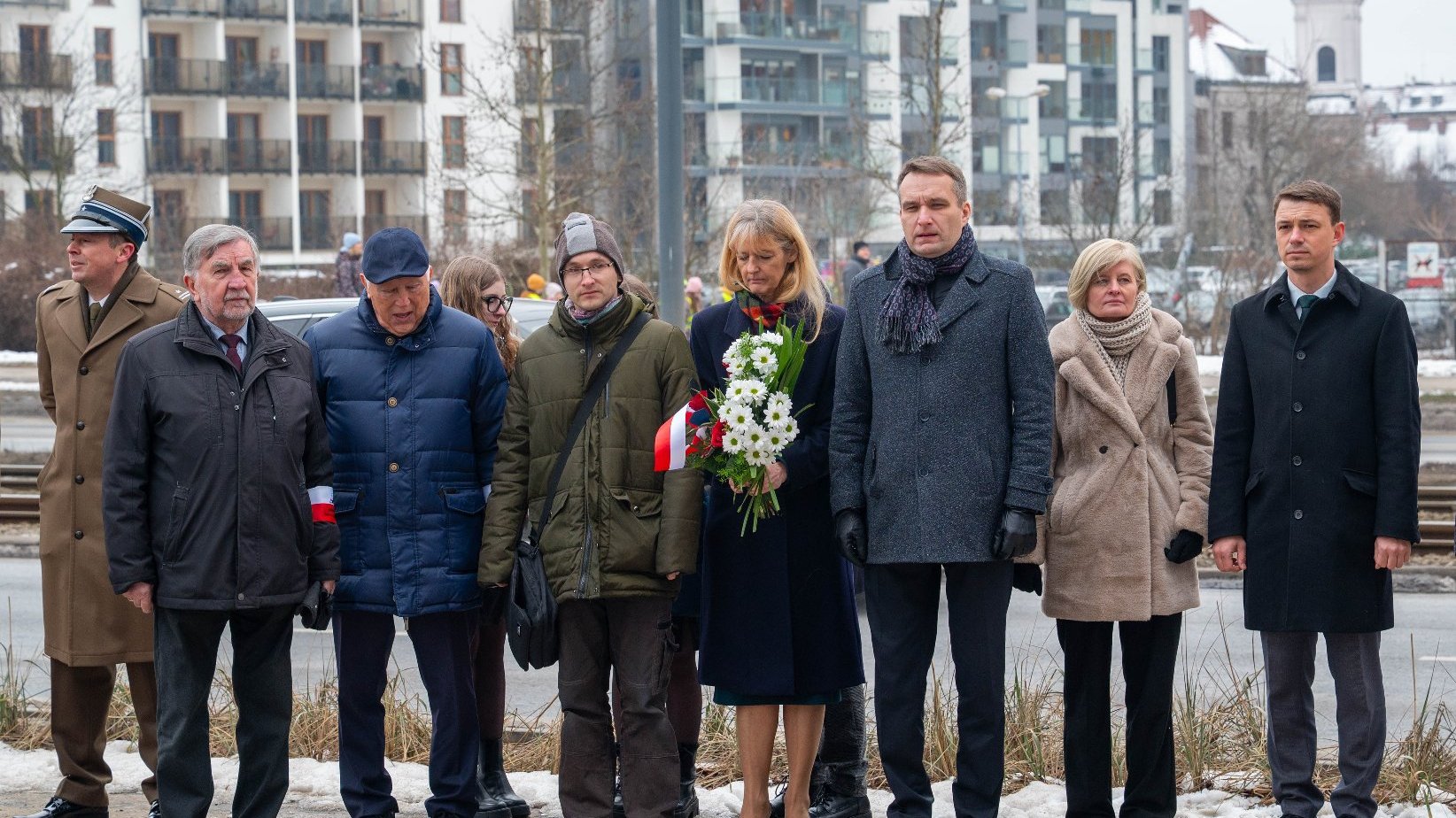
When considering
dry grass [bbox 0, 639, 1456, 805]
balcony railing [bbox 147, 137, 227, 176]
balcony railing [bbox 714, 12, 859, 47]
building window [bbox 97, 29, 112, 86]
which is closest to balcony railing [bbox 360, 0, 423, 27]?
balcony railing [bbox 147, 137, 227, 176]

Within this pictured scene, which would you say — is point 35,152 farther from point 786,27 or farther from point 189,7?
point 786,27

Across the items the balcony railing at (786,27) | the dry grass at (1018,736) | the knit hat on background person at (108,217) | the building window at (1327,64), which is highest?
the building window at (1327,64)

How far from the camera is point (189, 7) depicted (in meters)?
57.5

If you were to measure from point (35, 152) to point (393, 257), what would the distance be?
4538 centimetres

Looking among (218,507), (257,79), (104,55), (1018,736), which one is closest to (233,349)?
(218,507)

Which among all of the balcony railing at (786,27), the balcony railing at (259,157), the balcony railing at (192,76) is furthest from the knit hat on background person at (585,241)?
the balcony railing at (786,27)

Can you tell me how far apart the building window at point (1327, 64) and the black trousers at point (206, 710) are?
558ft

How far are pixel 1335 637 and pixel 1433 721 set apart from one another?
0.97m

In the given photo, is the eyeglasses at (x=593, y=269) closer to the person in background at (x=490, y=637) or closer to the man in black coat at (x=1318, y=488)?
the person in background at (x=490, y=637)

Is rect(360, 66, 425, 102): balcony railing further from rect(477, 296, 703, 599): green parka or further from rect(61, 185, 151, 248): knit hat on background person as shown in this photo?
rect(477, 296, 703, 599): green parka

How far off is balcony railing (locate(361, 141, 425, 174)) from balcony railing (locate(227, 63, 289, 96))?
11.9ft

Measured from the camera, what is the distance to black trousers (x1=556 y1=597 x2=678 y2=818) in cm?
548

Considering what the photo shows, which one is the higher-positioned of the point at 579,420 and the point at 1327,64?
the point at 1327,64

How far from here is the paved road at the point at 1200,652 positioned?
8.08 metres
